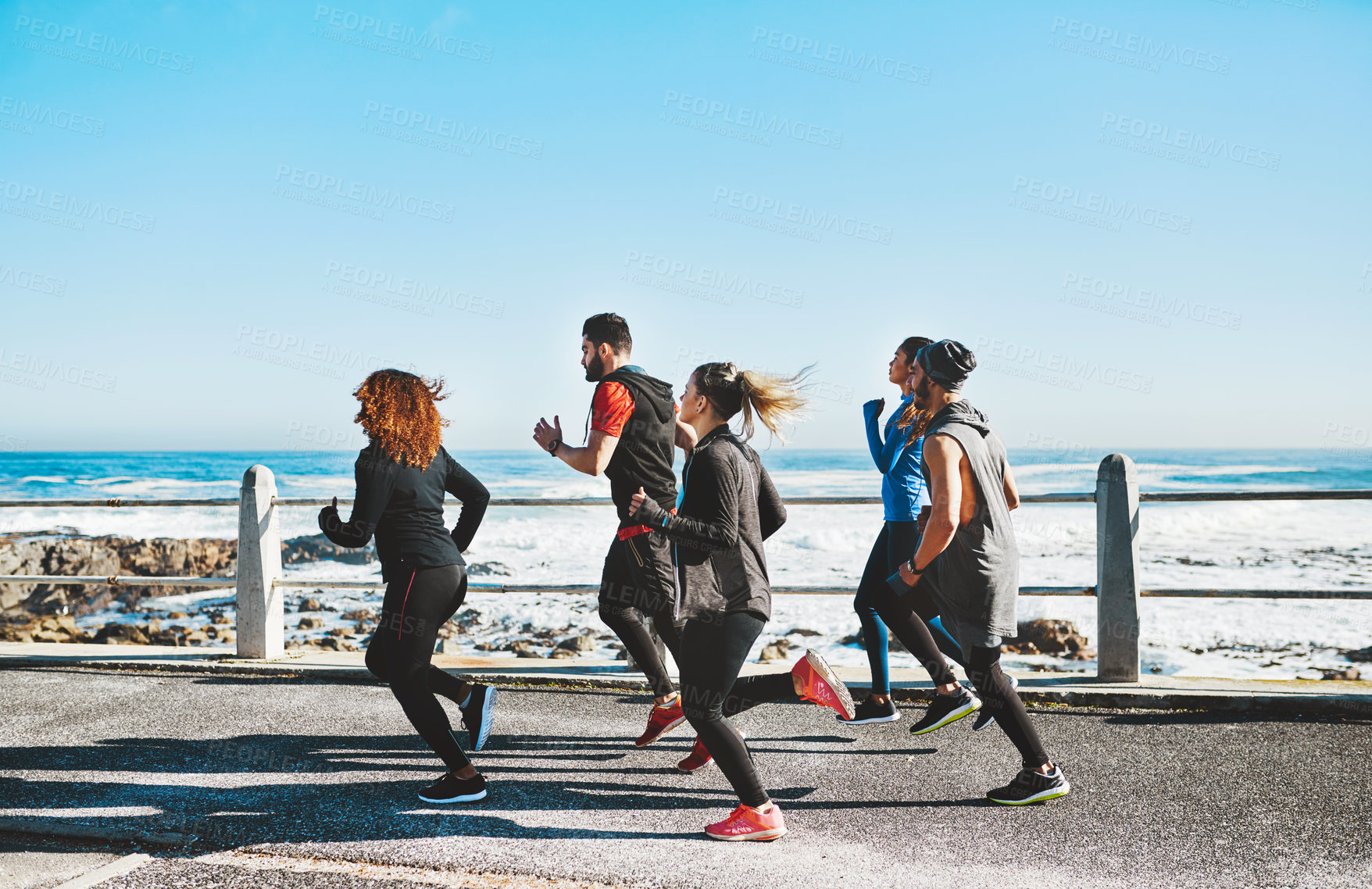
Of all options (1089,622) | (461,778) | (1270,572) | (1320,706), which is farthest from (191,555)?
(1270,572)

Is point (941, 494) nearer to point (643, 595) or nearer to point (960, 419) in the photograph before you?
point (960, 419)

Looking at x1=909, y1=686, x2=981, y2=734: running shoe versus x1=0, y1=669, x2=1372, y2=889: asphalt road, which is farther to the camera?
x1=909, y1=686, x2=981, y2=734: running shoe

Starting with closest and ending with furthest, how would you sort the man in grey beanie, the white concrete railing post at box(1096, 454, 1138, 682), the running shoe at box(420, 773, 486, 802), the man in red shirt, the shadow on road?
the shadow on road < the man in grey beanie < the running shoe at box(420, 773, 486, 802) < the man in red shirt < the white concrete railing post at box(1096, 454, 1138, 682)

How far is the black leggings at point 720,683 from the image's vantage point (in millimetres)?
A: 3105

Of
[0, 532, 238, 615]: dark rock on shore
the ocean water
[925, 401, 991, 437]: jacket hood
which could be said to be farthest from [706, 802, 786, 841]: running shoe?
[0, 532, 238, 615]: dark rock on shore

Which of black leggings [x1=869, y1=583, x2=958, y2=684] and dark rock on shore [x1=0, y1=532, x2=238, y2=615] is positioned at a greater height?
black leggings [x1=869, y1=583, x2=958, y2=684]

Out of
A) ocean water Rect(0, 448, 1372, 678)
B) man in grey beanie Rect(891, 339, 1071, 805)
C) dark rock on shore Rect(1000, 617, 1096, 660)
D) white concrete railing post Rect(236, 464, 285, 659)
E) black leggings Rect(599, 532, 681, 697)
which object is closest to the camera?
man in grey beanie Rect(891, 339, 1071, 805)

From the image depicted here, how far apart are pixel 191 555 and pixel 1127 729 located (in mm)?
22538

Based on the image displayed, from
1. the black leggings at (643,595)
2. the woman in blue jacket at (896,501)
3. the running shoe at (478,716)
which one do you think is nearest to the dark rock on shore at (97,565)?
the running shoe at (478,716)

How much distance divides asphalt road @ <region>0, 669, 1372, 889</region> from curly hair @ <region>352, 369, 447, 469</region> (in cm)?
141

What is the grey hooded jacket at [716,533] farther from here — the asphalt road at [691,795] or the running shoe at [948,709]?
the running shoe at [948,709]

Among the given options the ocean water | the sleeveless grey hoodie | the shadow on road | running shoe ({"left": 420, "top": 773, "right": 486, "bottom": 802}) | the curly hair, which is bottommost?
the ocean water

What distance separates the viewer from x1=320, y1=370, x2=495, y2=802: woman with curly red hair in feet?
11.3

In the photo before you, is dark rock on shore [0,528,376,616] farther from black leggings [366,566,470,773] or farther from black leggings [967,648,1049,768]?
black leggings [967,648,1049,768]
